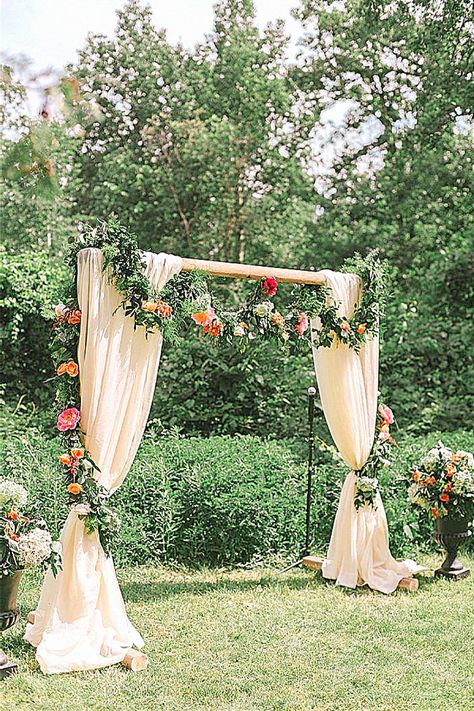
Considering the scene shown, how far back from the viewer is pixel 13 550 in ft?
11.6

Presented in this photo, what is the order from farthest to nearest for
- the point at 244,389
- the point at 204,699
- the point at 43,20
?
the point at 43,20
the point at 244,389
the point at 204,699

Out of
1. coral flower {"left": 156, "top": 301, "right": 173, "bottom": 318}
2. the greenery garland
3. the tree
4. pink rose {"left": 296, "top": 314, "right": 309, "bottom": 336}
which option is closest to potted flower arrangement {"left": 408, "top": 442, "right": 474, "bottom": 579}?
pink rose {"left": 296, "top": 314, "right": 309, "bottom": 336}

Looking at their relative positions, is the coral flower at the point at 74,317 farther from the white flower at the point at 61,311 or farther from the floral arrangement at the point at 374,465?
the floral arrangement at the point at 374,465

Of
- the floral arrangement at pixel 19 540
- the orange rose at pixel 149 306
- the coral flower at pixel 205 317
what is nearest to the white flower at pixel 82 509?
the floral arrangement at pixel 19 540

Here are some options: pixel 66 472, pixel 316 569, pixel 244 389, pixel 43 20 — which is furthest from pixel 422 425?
pixel 43 20

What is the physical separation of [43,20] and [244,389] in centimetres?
521

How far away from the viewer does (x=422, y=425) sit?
816 centimetres

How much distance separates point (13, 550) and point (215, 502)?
82.4 inches

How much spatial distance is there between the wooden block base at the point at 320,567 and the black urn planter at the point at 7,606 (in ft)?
7.51

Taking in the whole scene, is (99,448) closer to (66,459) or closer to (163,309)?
(66,459)

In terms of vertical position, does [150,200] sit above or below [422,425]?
above

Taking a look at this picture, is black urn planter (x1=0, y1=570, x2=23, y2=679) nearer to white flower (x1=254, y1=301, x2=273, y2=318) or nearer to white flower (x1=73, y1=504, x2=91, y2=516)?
white flower (x1=73, y1=504, x2=91, y2=516)

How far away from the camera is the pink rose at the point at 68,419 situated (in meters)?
3.87

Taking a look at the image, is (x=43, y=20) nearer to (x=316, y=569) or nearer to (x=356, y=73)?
(x=356, y=73)
